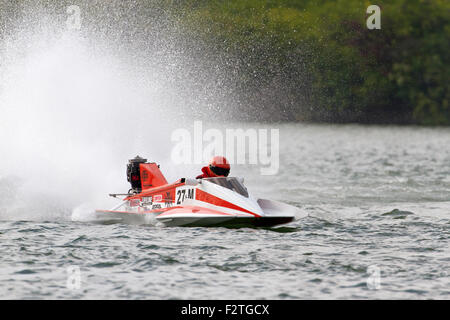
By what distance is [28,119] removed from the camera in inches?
840

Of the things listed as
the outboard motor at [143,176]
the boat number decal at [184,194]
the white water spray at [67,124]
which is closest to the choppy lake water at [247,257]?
the boat number decal at [184,194]

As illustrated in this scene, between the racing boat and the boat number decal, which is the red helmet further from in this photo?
the boat number decal

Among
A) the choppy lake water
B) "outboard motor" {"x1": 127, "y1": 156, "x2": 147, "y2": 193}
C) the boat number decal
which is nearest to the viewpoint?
the choppy lake water

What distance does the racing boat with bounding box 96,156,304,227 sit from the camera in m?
12.5

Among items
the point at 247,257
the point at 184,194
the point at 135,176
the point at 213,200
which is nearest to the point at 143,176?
the point at 135,176

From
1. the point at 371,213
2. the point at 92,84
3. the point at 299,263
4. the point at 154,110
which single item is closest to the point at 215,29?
the point at 154,110

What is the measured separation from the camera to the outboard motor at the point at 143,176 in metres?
Result: 14.2

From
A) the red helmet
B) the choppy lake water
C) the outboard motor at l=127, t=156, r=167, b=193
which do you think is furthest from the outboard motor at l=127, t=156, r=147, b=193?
the red helmet

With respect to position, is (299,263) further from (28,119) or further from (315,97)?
(315,97)

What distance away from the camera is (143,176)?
46.9 ft

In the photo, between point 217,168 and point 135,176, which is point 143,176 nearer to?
point 135,176

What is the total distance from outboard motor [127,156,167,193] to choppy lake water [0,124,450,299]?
1244 mm

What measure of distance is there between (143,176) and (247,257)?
453 centimetres

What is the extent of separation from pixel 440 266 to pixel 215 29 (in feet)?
158
